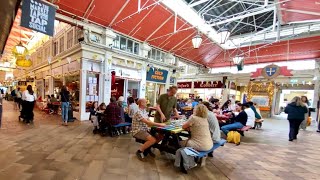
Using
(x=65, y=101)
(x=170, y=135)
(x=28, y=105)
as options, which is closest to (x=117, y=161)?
(x=170, y=135)

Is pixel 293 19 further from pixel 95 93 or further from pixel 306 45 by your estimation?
pixel 95 93

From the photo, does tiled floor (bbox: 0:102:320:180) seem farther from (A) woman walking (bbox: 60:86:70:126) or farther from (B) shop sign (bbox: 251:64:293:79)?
(B) shop sign (bbox: 251:64:293:79)

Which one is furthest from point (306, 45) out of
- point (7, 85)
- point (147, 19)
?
point (7, 85)

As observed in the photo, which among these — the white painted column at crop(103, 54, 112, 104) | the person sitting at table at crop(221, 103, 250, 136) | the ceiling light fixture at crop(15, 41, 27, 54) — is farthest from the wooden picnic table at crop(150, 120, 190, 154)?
the ceiling light fixture at crop(15, 41, 27, 54)

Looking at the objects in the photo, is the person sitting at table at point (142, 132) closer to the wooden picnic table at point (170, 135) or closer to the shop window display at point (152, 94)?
the wooden picnic table at point (170, 135)

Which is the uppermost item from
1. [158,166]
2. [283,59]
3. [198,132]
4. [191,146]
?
[283,59]

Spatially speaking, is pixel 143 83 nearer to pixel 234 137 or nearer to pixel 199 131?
pixel 234 137

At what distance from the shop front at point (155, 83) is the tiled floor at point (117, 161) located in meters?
6.43

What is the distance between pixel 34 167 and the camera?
125 inches

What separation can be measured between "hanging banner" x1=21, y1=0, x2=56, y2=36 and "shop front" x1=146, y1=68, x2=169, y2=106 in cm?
727

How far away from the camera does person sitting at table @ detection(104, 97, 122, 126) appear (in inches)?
213

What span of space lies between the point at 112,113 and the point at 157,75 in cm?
668

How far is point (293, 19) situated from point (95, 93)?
996 centimetres

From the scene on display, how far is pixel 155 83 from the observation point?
1205 centimetres
